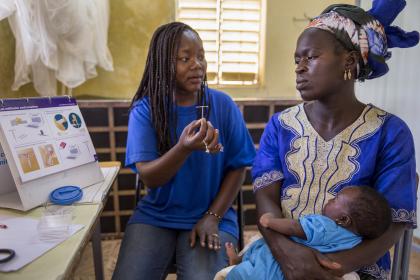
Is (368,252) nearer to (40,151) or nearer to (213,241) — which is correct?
(213,241)

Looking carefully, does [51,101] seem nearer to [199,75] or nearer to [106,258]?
[199,75]

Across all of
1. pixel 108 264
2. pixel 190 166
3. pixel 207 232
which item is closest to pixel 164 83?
pixel 190 166

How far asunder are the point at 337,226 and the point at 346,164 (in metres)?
0.21

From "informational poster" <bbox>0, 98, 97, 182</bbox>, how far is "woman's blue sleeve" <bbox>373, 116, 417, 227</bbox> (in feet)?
3.31

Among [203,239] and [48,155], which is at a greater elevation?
[48,155]

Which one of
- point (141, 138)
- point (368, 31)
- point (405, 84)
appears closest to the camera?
point (368, 31)

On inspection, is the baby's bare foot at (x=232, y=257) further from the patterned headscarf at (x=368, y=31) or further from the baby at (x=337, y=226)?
the patterned headscarf at (x=368, y=31)

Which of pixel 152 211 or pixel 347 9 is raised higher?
pixel 347 9

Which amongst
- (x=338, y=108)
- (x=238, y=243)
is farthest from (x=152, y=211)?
(x=338, y=108)

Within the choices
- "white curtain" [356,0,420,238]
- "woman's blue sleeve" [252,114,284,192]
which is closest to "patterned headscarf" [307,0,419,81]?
"woman's blue sleeve" [252,114,284,192]

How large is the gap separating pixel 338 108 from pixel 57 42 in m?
1.69

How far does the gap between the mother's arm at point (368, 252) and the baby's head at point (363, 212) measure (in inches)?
0.9

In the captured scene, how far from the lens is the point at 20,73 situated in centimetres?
204

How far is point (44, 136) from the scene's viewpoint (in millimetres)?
1174
